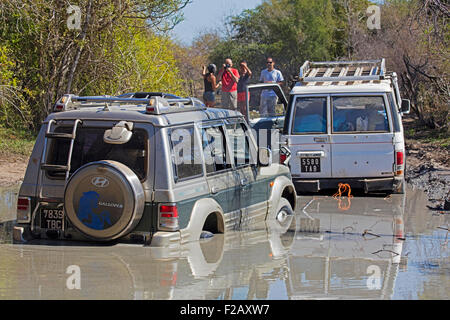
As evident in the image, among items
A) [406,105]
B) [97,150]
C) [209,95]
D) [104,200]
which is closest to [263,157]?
[97,150]

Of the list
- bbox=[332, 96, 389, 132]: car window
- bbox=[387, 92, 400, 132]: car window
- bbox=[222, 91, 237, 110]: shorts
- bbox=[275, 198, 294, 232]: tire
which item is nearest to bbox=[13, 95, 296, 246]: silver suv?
bbox=[275, 198, 294, 232]: tire

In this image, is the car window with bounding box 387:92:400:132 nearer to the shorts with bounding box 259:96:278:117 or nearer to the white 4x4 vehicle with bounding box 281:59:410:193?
the white 4x4 vehicle with bounding box 281:59:410:193

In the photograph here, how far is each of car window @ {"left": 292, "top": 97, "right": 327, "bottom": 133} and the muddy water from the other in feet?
11.0

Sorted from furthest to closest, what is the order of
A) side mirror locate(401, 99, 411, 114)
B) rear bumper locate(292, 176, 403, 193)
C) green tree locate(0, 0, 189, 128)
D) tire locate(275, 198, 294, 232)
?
green tree locate(0, 0, 189, 128) < side mirror locate(401, 99, 411, 114) < rear bumper locate(292, 176, 403, 193) < tire locate(275, 198, 294, 232)

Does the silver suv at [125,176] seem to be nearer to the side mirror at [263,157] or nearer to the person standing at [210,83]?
the side mirror at [263,157]

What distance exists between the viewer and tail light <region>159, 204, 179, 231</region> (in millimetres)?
7066

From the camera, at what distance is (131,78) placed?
1920cm

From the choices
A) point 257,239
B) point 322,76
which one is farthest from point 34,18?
point 257,239

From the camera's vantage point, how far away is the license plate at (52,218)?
738 centimetres

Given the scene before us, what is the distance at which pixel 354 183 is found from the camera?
12.3 meters

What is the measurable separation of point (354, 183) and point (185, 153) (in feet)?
18.0

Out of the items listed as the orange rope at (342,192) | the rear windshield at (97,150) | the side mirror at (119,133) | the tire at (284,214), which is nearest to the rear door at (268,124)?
the orange rope at (342,192)

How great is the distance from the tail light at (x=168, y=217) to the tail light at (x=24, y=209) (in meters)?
1.37
